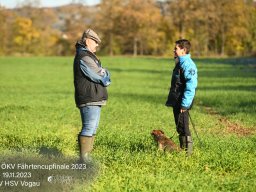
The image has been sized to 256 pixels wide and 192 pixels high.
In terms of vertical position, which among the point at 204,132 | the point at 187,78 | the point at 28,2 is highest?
the point at 28,2

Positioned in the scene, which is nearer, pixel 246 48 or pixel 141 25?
pixel 246 48

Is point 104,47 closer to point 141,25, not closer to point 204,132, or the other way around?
point 141,25

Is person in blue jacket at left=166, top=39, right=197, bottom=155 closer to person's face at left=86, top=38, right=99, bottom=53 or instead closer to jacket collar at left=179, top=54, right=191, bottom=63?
jacket collar at left=179, top=54, right=191, bottom=63

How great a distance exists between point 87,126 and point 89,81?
2.73ft

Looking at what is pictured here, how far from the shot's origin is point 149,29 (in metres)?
103

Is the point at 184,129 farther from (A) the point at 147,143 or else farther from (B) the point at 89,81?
(B) the point at 89,81

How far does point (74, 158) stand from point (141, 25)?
96292mm

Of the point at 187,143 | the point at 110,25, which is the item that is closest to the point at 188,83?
the point at 187,143

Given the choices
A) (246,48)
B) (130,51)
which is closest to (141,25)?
(130,51)

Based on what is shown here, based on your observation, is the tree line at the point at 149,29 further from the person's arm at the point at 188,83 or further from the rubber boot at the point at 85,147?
the rubber boot at the point at 85,147

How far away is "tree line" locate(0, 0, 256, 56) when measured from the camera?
317ft

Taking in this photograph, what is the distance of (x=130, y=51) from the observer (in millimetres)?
110625

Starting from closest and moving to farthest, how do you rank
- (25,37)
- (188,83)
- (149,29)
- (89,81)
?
(89,81) → (188,83) → (149,29) → (25,37)

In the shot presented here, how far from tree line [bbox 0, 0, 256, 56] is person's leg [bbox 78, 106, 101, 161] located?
86816mm
